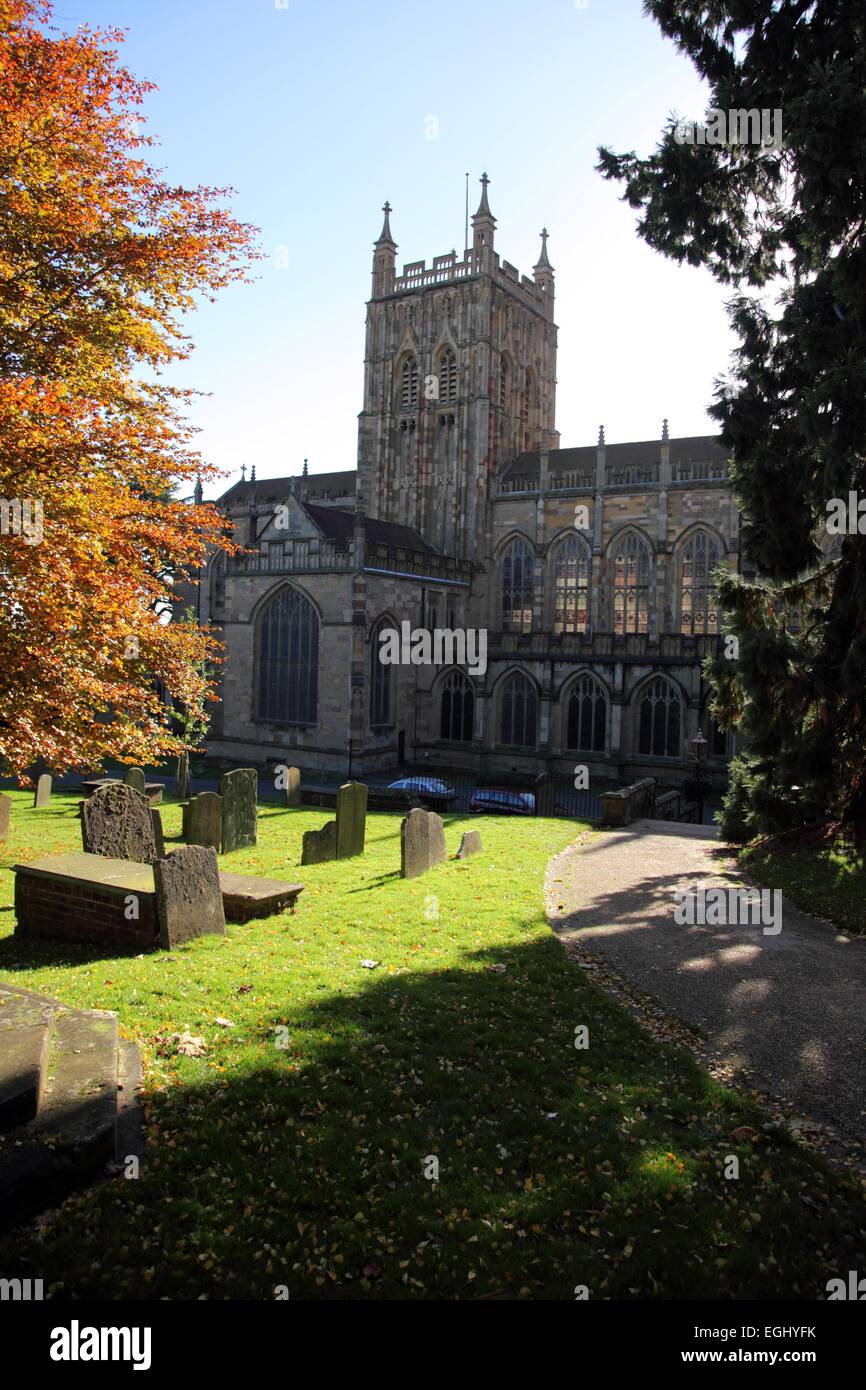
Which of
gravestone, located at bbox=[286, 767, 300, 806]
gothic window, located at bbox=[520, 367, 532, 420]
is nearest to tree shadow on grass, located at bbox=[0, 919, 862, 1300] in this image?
gravestone, located at bbox=[286, 767, 300, 806]

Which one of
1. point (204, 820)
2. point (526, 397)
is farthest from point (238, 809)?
point (526, 397)

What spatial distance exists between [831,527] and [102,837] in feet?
36.8

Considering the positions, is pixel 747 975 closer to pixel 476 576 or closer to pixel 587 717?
pixel 587 717

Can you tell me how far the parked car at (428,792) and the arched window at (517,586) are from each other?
1354 cm

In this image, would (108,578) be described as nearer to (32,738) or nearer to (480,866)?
(32,738)

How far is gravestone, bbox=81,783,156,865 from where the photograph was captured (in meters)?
10.8

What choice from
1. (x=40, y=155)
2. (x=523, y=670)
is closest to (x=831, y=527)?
(x=40, y=155)

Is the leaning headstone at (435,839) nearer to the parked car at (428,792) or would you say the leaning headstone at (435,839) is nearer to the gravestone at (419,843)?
the gravestone at (419,843)

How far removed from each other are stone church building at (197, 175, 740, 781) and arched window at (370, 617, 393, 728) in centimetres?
8

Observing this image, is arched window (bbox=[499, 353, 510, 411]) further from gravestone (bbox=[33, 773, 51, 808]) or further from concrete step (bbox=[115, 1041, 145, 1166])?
concrete step (bbox=[115, 1041, 145, 1166])

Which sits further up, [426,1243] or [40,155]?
[40,155]

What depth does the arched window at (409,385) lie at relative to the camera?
41031 mm
